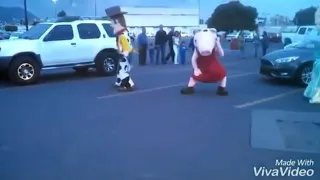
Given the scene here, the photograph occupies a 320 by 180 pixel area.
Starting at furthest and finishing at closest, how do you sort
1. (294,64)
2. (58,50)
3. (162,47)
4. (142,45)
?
(162,47), (142,45), (58,50), (294,64)

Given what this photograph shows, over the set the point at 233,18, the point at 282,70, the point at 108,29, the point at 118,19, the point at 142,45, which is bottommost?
the point at 282,70

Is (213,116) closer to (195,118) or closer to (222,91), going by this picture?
(195,118)

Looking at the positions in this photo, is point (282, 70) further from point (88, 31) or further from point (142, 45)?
point (142, 45)

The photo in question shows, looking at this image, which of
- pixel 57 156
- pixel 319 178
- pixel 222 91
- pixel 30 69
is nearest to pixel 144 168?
pixel 57 156

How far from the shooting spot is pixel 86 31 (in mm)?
12875

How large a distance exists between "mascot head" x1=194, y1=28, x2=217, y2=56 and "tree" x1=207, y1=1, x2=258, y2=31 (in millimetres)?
60021

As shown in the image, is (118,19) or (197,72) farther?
(118,19)

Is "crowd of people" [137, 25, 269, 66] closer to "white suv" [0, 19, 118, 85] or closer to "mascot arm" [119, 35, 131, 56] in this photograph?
"white suv" [0, 19, 118, 85]

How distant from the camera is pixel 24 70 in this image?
11328 millimetres

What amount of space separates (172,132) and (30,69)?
6.63 metres

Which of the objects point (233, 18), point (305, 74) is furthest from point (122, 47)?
point (233, 18)

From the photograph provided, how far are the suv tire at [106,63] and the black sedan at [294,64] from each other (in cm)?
504

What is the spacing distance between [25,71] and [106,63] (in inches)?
112

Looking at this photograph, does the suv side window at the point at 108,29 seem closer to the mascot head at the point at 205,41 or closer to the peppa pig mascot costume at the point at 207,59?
the peppa pig mascot costume at the point at 207,59
